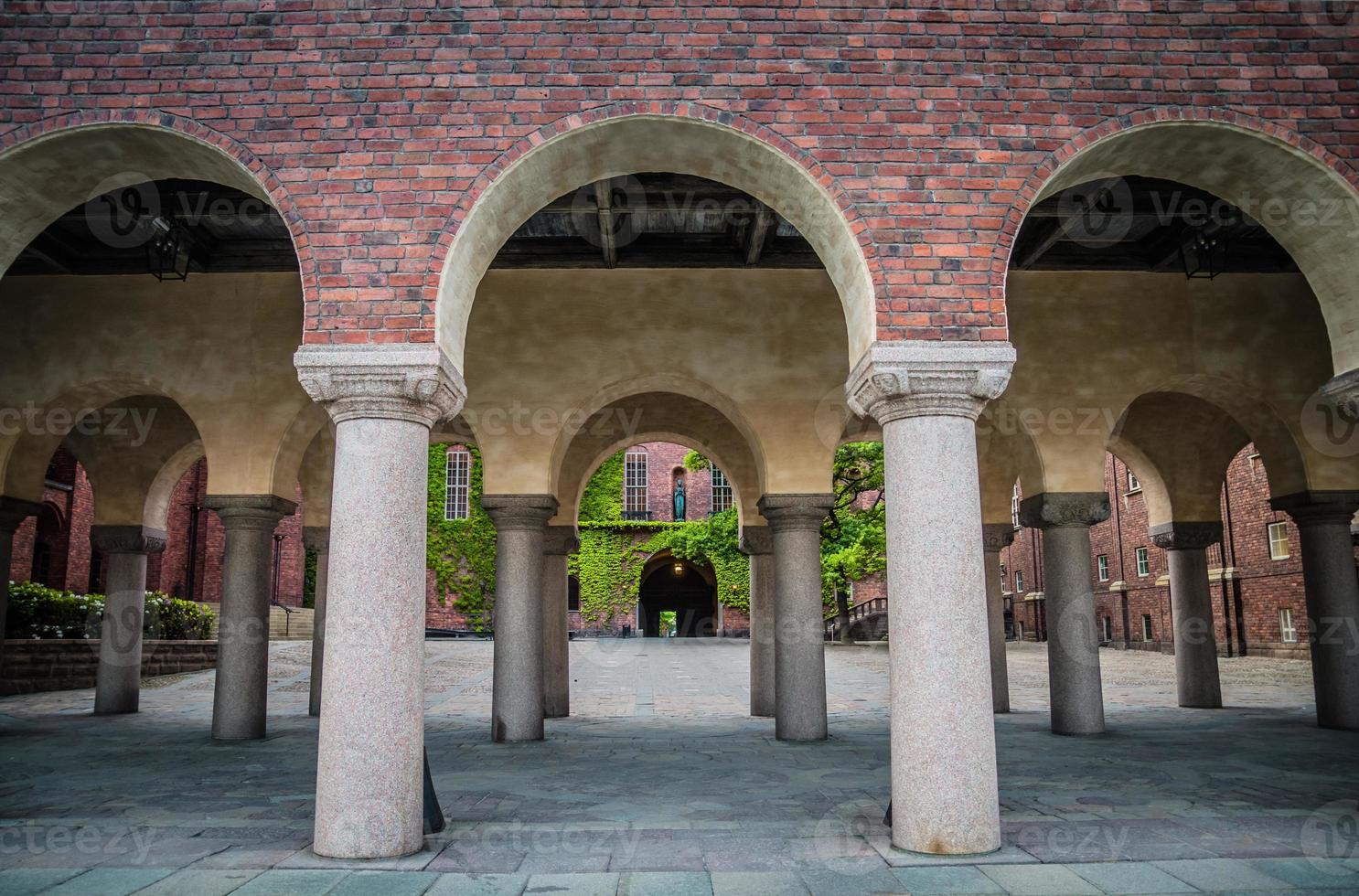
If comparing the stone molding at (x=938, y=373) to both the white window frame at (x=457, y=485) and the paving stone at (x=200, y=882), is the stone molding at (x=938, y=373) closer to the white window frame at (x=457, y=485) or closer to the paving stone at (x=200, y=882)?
the paving stone at (x=200, y=882)

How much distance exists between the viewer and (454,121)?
22.1 feet

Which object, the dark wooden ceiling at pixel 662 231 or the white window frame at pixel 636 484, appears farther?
the white window frame at pixel 636 484

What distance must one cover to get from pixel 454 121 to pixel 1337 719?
12.3 m

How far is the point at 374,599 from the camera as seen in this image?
6156mm

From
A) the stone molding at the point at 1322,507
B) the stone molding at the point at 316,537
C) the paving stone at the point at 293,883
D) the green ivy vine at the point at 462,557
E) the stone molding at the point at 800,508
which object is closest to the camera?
the paving stone at the point at 293,883

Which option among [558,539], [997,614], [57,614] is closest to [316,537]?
[558,539]

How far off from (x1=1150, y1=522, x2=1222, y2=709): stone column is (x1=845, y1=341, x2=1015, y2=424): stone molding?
10.1 m

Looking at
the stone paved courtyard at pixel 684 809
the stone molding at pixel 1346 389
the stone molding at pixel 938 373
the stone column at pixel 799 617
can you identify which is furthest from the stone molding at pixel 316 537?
the stone molding at pixel 1346 389

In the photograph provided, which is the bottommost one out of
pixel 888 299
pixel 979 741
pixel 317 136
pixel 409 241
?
pixel 979 741

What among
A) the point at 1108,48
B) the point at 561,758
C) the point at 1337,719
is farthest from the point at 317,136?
the point at 1337,719

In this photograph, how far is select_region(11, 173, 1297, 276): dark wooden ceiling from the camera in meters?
10.0

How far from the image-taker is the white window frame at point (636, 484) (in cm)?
4356

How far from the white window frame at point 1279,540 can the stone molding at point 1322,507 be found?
40.0 ft

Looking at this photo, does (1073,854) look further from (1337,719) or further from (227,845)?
(1337,719)
